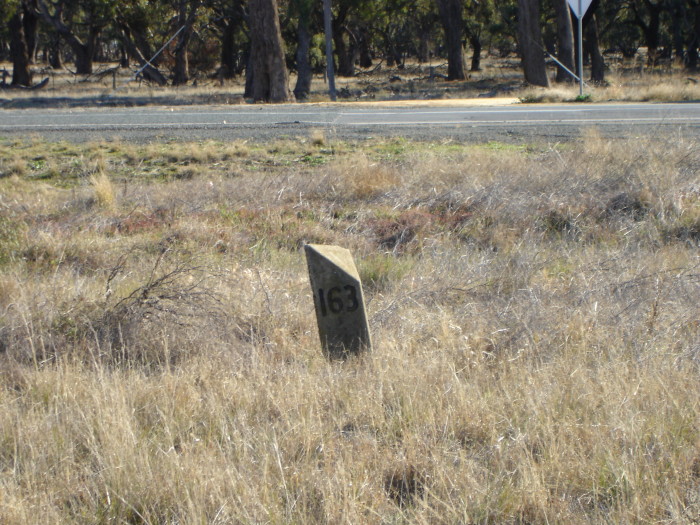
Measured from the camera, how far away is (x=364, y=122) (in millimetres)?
15711

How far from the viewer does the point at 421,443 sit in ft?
11.9

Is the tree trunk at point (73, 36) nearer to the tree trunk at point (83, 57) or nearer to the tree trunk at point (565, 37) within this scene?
the tree trunk at point (83, 57)

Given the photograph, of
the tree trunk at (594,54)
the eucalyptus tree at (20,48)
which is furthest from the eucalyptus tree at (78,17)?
the tree trunk at (594,54)

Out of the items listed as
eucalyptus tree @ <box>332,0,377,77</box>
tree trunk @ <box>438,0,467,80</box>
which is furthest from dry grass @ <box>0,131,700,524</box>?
tree trunk @ <box>438,0,467,80</box>

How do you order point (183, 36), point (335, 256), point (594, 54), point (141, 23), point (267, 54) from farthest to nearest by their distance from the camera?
point (141, 23) < point (183, 36) < point (594, 54) < point (267, 54) < point (335, 256)

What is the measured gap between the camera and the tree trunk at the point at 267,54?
21969mm

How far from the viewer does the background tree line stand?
86.9 feet

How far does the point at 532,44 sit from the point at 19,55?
23.5m

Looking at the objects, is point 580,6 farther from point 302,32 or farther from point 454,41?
point 454,41

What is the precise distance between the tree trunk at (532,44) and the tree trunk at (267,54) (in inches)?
328

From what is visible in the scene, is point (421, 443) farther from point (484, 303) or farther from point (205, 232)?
point (205, 232)

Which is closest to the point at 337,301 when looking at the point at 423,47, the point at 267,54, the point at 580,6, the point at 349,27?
the point at 580,6

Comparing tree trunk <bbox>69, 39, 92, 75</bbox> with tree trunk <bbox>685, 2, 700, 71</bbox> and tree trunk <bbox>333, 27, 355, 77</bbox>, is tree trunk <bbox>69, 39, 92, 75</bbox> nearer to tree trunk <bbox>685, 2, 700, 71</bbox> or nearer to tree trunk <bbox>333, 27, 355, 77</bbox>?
tree trunk <bbox>333, 27, 355, 77</bbox>

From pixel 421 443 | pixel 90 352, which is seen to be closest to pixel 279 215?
pixel 90 352
